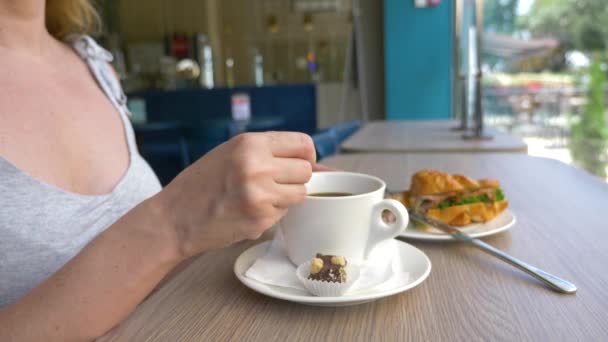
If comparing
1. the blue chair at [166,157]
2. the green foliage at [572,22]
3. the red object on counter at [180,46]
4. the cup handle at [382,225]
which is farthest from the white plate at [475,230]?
the red object on counter at [180,46]

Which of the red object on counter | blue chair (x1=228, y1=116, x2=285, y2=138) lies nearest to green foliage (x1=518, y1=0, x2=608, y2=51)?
blue chair (x1=228, y1=116, x2=285, y2=138)

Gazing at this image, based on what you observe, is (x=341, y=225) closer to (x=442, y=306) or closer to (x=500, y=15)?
(x=442, y=306)

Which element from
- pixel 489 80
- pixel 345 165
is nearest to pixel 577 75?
pixel 489 80

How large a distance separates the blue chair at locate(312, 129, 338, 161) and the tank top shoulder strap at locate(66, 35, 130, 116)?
29.5 inches

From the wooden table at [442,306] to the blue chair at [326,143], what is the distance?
3.41 ft

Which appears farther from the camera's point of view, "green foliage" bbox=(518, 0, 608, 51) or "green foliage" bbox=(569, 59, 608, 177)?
"green foliage" bbox=(569, 59, 608, 177)

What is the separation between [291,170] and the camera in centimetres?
55

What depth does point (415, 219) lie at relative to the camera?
804 millimetres

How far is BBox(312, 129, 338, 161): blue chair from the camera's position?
1795 millimetres

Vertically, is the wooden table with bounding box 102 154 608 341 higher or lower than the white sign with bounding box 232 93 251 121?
lower

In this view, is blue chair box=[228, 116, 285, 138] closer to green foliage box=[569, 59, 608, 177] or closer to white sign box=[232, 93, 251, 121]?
white sign box=[232, 93, 251, 121]

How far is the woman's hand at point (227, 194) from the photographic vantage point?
20.4 inches

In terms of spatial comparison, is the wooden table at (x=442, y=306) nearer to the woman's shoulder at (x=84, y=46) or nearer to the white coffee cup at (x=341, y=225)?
the white coffee cup at (x=341, y=225)

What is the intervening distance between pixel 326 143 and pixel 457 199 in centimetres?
113
